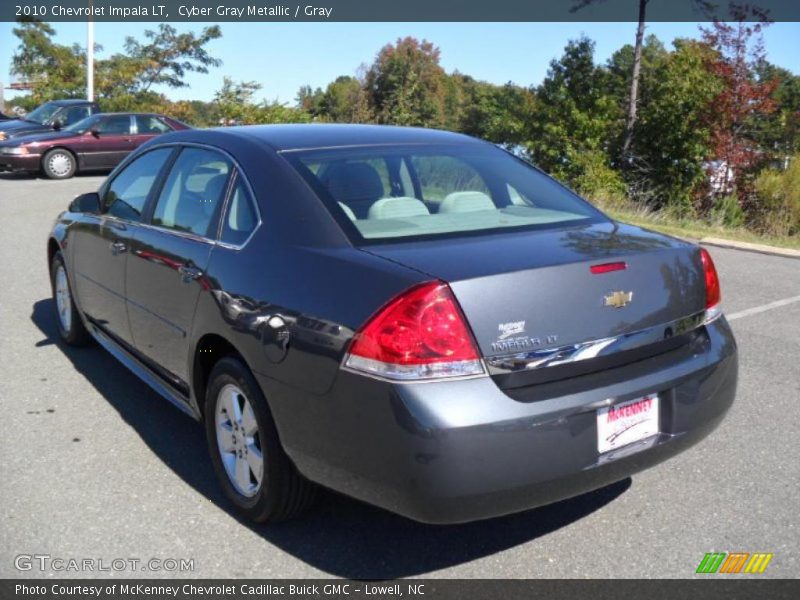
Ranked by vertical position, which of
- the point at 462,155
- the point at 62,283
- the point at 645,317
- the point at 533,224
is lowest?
the point at 62,283

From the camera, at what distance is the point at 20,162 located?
18359mm

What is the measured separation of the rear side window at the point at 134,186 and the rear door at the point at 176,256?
0.24m

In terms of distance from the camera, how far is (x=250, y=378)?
3.35 meters

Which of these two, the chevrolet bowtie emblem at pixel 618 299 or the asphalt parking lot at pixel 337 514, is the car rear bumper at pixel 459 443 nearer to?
the chevrolet bowtie emblem at pixel 618 299

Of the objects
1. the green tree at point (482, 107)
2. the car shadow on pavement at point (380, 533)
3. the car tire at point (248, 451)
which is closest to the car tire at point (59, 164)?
the car shadow on pavement at point (380, 533)

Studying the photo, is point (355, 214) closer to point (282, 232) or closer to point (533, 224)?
point (282, 232)

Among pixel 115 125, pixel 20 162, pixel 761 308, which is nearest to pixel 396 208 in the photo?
pixel 761 308

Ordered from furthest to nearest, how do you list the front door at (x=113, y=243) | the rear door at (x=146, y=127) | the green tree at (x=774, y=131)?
the green tree at (x=774, y=131), the rear door at (x=146, y=127), the front door at (x=113, y=243)

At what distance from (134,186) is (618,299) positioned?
3033 millimetres

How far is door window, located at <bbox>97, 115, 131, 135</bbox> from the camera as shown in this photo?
19234mm

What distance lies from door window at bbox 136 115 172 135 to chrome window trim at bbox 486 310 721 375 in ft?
58.8

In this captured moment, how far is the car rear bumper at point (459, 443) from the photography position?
274cm
